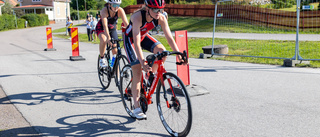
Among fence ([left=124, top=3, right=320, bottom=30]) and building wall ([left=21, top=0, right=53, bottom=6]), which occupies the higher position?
building wall ([left=21, top=0, right=53, bottom=6])

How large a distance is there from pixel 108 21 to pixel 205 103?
9.20 feet

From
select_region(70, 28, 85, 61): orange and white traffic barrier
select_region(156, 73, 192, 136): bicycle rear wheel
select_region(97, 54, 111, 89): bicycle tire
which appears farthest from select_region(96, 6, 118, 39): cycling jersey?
select_region(70, 28, 85, 61): orange and white traffic barrier

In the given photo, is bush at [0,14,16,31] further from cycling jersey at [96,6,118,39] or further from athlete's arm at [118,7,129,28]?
athlete's arm at [118,7,129,28]

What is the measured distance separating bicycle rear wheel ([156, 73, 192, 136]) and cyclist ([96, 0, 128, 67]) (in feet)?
8.40

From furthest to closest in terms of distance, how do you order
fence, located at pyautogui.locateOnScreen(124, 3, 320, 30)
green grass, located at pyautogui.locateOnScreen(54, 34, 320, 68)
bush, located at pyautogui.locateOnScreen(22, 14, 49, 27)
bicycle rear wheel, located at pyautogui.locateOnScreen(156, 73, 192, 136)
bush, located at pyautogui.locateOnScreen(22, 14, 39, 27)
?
bush, located at pyautogui.locateOnScreen(22, 14, 49, 27), bush, located at pyautogui.locateOnScreen(22, 14, 39, 27), fence, located at pyautogui.locateOnScreen(124, 3, 320, 30), green grass, located at pyautogui.locateOnScreen(54, 34, 320, 68), bicycle rear wheel, located at pyautogui.locateOnScreen(156, 73, 192, 136)

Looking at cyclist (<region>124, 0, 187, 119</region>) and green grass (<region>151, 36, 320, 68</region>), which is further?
green grass (<region>151, 36, 320, 68</region>)

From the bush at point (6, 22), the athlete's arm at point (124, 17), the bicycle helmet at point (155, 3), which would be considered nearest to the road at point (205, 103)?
the athlete's arm at point (124, 17)

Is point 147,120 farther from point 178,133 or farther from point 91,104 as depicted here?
point 91,104

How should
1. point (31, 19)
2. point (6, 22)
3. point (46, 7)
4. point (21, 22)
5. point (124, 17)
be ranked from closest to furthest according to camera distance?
point (124, 17), point (6, 22), point (21, 22), point (31, 19), point (46, 7)

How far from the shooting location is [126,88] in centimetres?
545

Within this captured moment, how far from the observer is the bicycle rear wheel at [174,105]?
13.1 ft

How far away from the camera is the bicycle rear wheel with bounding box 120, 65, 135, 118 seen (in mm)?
5336

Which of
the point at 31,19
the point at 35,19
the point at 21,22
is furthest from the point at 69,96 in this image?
the point at 35,19

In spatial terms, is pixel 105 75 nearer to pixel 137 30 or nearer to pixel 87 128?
pixel 87 128
